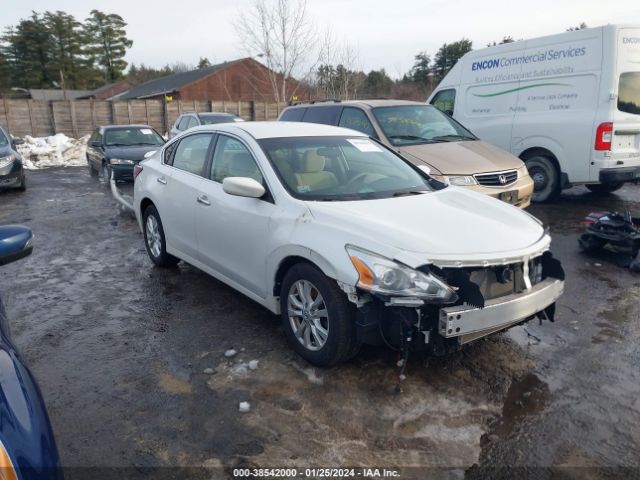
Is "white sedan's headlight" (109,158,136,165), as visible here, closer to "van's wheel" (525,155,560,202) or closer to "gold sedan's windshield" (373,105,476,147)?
"gold sedan's windshield" (373,105,476,147)

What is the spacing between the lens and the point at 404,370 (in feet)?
11.8

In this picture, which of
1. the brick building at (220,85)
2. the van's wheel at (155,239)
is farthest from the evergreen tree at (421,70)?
the van's wheel at (155,239)

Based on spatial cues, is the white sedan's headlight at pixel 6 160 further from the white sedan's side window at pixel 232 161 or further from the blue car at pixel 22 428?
the blue car at pixel 22 428

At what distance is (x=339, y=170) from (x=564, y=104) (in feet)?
20.6

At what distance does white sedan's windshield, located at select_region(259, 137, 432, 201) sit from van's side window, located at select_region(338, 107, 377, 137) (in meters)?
3.14

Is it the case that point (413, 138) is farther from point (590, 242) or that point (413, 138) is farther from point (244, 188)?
point (244, 188)

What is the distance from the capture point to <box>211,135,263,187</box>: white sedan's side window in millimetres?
4328

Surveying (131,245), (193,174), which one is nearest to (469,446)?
(193,174)

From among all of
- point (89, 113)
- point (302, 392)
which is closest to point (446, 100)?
point (302, 392)

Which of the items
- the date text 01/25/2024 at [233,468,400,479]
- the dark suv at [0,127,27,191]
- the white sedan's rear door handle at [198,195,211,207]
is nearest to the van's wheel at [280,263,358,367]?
the date text 01/25/2024 at [233,468,400,479]

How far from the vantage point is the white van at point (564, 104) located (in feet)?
26.9

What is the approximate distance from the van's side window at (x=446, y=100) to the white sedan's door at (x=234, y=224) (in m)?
7.40

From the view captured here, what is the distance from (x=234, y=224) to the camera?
4.28m

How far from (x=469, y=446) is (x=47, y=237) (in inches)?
A: 281
